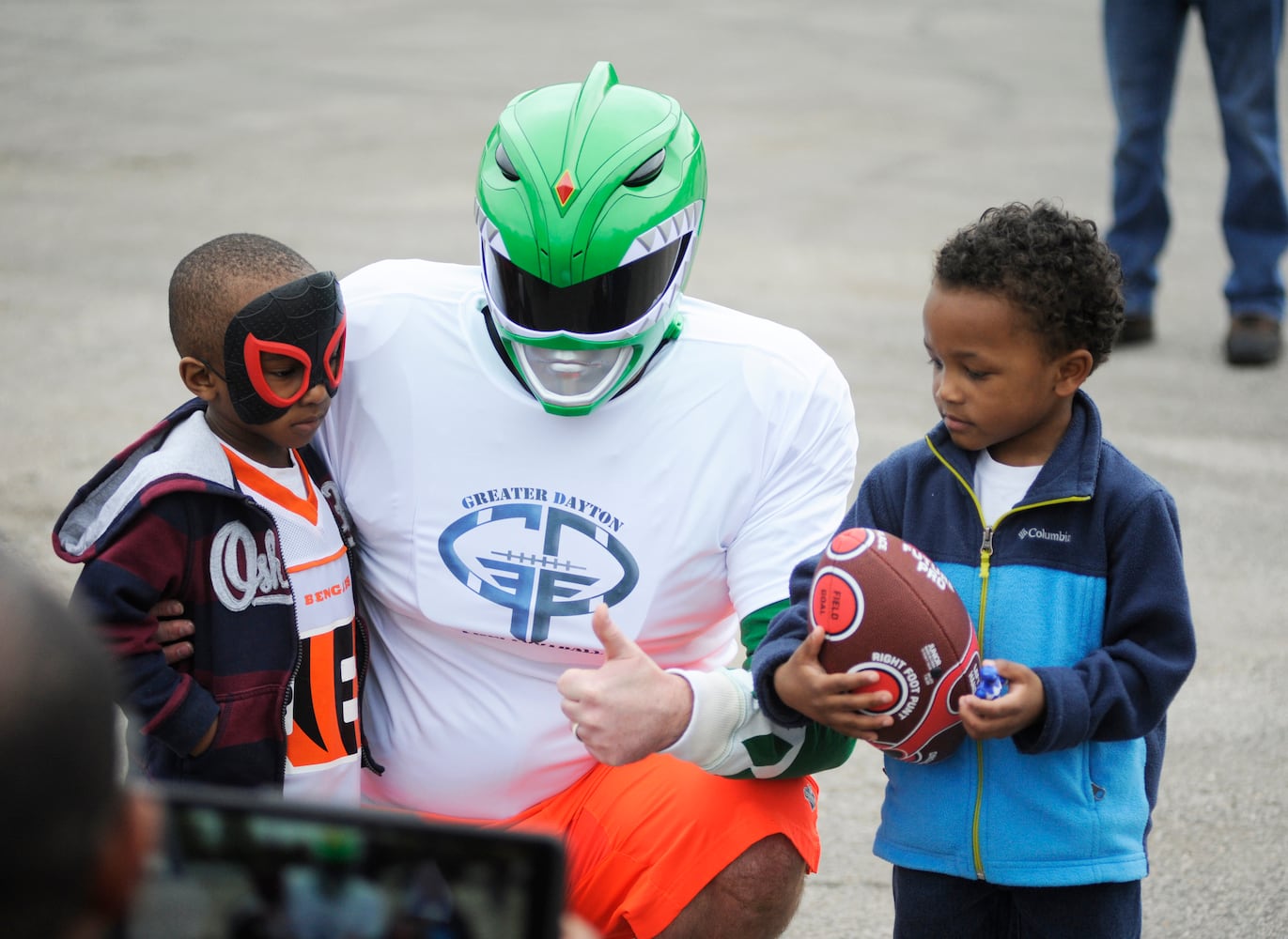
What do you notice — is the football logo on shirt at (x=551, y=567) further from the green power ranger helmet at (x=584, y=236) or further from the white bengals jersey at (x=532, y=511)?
the green power ranger helmet at (x=584, y=236)

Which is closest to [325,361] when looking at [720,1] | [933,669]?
[933,669]

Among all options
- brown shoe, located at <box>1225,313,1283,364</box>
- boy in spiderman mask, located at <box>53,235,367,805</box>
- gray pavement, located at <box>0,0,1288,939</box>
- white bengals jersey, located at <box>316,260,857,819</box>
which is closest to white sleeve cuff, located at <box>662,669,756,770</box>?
white bengals jersey, located at <box>316,260,857,819</box>

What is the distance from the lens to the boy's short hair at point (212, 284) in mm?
2758

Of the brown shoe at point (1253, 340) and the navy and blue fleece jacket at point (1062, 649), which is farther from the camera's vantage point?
the brown shoe at point (1253, 340)

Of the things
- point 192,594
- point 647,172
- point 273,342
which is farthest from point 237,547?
point 647,172

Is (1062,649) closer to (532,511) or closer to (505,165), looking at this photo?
(532,511)

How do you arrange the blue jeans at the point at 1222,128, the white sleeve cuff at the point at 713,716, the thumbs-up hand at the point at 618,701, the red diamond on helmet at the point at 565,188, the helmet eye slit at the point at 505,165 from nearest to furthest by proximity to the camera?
the thumbs-up hand at the point at 618,701 → the white sleeve cuff at the point at 713,716 → the red diamond on helmet at the point at 565,188 → the helmet eye slit at the point at 505,165 → the blue jeans at the point at 1222,128

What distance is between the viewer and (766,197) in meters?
9.93

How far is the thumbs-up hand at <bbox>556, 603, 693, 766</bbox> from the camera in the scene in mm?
2504

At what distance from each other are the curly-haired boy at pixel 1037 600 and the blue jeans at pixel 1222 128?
476 centimetres

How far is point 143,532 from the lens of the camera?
261 centimetres

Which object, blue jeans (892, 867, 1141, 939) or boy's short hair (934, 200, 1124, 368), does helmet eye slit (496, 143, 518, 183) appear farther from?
blue jeans (892, 867, 1141, 939)

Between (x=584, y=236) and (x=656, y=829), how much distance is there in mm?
1088

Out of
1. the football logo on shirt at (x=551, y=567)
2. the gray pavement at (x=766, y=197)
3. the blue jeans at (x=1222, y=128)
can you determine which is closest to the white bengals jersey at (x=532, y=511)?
the football logo on shirt at (x=551, y=567)
